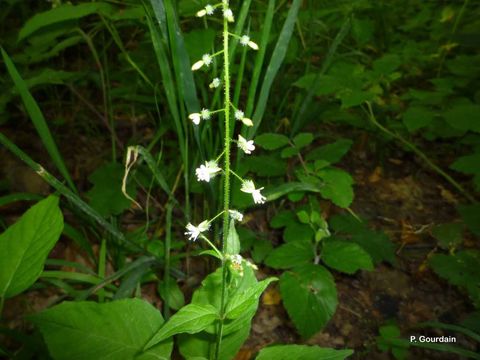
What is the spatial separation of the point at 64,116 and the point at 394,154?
121 inches

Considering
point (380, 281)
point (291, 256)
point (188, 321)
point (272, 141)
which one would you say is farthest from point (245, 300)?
point (380, 281)

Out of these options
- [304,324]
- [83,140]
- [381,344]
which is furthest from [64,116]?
[381,344]

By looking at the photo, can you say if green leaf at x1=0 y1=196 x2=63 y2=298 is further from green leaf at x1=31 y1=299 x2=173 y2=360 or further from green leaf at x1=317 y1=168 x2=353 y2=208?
green leaf at x1=317 y1=168 x2=353 y2=208

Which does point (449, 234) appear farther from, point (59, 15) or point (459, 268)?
point (59, 15)

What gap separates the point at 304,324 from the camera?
1.51m

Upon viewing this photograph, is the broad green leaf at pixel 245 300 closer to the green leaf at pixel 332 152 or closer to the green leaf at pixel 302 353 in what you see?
the green leaf at pixel 302 353

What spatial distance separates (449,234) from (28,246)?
2.14m

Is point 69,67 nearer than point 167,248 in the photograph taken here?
No

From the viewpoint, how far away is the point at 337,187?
1891 mm

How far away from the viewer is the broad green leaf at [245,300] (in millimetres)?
996

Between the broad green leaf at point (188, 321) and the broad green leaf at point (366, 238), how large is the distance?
1.24 m

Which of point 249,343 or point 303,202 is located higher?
point 303,202

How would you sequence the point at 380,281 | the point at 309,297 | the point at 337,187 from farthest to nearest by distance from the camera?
the point at 380,281, the point at 337,187, the point at 309,297

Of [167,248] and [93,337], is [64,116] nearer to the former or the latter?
[167,248]
